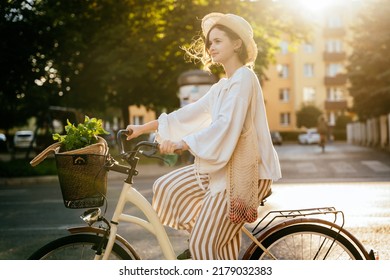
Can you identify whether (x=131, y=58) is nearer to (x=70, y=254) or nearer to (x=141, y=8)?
(x=141, y=8)

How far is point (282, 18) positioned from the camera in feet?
69.3

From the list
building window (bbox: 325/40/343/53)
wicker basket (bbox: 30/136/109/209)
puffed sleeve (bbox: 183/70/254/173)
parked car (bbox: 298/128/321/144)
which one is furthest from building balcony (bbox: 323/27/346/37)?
wicker basket (bbox: 30/136/109/209)

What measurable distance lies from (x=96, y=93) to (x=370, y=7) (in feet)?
37.4

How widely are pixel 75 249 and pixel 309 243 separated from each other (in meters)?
1.16

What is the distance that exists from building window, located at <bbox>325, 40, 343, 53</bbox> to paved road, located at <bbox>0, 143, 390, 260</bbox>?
49261 millimetres

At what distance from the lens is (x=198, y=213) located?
3.26 metres

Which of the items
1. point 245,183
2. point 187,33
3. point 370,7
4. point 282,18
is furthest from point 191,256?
point 370,7

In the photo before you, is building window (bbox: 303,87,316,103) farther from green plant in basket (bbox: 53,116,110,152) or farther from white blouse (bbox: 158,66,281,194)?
green plant in basket (bbox: 53,116,110,152)

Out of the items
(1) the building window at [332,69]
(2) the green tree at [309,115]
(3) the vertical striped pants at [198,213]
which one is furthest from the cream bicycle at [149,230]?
(1) the building window at [332,69]

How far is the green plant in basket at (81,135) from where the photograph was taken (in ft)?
9.76

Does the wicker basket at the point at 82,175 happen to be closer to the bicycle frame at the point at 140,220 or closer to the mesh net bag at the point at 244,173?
the bicycle frame at the point at 140,220

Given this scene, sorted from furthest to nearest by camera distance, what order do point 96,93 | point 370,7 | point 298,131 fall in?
point 298,131 → point 96,93 → point 370,7

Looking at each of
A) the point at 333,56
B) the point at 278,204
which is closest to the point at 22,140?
the point at 333,56

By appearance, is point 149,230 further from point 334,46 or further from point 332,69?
point 332,69
